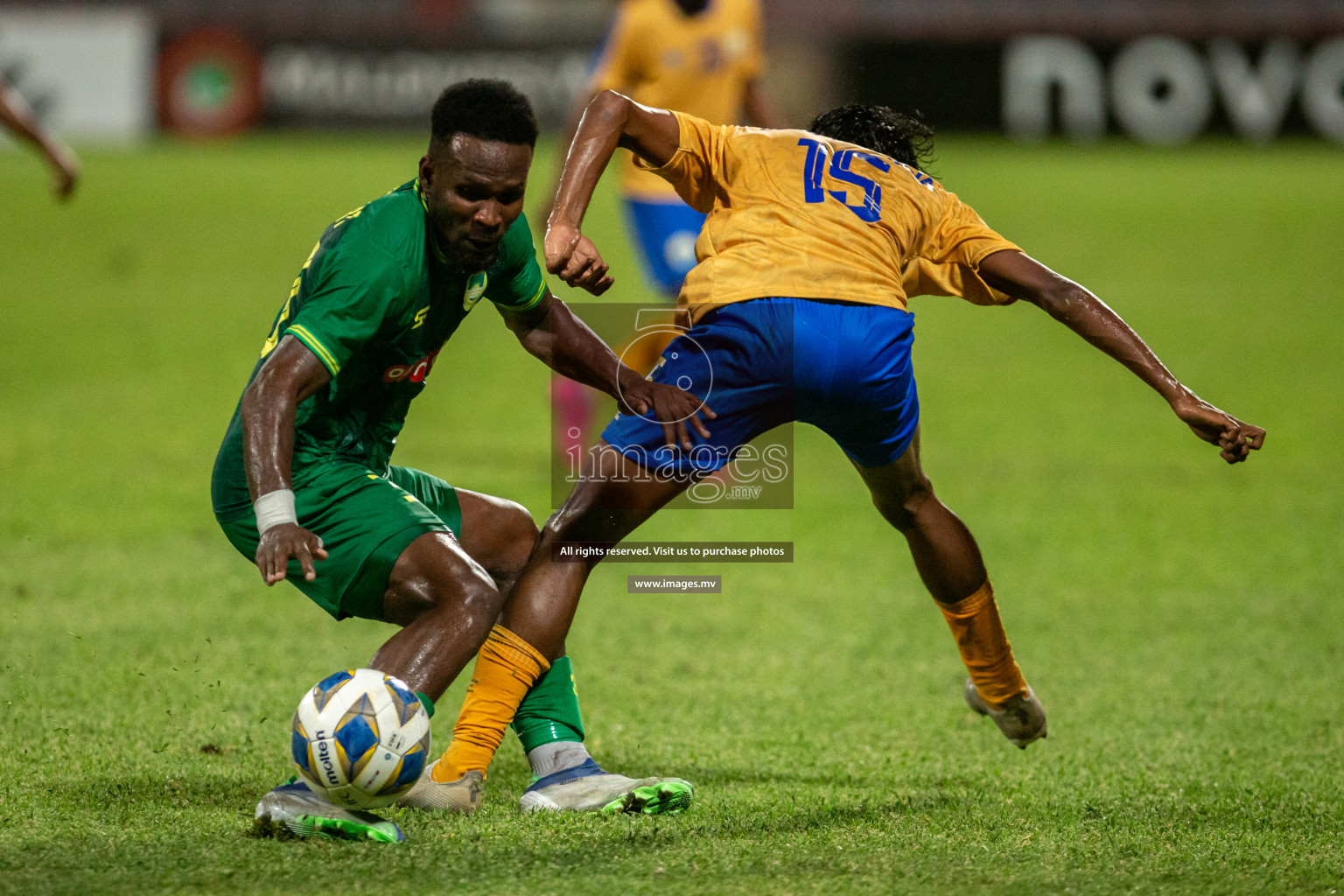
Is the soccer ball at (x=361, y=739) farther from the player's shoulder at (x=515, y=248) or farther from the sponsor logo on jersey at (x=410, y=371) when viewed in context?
the player's shoulder at (x=515, y=248)

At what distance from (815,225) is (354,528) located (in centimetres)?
146

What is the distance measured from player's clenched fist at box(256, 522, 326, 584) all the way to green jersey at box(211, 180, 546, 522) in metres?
0.40

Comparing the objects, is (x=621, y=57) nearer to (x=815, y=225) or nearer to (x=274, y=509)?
(x=815, y=225)

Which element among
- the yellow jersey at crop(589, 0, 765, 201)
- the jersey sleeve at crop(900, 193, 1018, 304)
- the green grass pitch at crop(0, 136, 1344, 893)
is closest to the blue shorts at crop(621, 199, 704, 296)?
the yellow jersey at crop(589, 0, 765, 201)

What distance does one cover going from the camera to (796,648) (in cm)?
620

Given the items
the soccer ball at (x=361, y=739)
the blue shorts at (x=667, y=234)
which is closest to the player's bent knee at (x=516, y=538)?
the soccer ball at (x=361, y=739)

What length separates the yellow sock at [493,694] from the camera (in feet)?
13.5

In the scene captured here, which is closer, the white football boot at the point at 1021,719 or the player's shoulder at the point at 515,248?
the player's shoulder at the point at 515,248

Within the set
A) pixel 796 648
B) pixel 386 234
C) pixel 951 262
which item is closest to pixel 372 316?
pixel 386 234

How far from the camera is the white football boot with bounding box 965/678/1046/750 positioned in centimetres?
484

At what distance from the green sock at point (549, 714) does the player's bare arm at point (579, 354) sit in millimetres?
750

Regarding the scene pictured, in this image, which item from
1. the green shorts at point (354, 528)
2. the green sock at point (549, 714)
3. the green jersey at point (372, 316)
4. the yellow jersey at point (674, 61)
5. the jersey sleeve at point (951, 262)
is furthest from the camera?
the yellow jersey at point (674, 61)

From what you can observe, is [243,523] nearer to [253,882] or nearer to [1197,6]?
[253,882]

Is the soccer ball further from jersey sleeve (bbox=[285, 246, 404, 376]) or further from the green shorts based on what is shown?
jersey sleeve (bbox=[285, 246, 404, 376])
